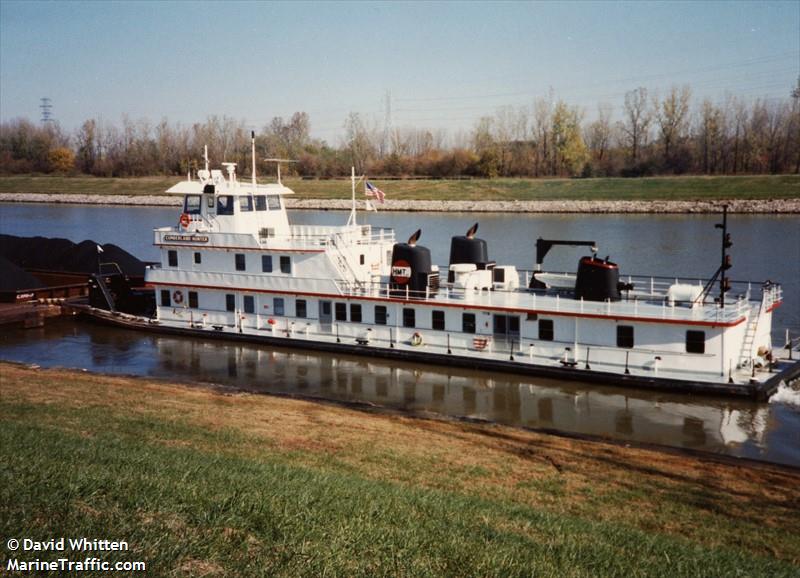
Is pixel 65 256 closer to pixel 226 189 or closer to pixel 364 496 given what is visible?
pixel 226 189

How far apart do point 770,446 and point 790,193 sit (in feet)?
230

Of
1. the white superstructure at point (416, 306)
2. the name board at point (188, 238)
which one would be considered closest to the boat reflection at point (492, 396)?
the white superstructure at point (416, 306)

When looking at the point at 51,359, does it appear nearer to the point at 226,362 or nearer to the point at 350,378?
the point at 226,362

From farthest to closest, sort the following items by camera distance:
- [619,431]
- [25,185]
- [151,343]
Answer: [25,185] → [151,343] → [619,431]

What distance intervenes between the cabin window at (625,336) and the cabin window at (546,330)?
2.07m

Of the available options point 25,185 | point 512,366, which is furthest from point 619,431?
point 25,185

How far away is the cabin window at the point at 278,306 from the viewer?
2906 centimetres

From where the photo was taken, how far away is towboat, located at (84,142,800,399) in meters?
21.9

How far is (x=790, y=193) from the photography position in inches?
3093

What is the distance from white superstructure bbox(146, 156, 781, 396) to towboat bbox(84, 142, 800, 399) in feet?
0.15

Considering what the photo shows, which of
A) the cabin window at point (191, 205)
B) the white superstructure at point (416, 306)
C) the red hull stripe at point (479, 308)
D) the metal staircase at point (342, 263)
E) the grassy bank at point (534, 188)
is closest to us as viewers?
the red hull stripe at point (479, 308)

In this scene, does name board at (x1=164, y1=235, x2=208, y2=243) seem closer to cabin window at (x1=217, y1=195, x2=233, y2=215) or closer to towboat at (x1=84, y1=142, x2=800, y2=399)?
towboat at (x1=84, y1=142, x2=800, y2=399)

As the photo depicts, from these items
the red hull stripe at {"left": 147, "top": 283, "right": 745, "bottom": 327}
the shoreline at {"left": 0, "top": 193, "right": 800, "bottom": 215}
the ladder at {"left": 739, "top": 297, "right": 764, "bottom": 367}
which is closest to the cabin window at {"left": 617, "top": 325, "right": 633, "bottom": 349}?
the red hull stripe at {"left": 147, "top": 283, "right": 745, "bottom": 327}

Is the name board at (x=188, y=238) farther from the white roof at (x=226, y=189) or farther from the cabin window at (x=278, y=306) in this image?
the cabin window at (x=278, y=306)
